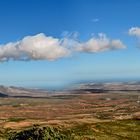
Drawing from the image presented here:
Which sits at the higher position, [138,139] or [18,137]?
[18,137]

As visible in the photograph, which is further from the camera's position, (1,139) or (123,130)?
(123,130)

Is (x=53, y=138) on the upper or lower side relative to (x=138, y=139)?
upper

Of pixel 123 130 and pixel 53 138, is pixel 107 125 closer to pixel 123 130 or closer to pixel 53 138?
pixel 123 130

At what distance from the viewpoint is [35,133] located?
212 ft

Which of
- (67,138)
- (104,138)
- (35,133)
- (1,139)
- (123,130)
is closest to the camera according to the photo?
(35,133)

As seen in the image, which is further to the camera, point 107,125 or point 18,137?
point 107,125

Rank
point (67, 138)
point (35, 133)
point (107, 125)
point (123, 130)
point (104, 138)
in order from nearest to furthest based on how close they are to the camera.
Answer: point (35, 133) → point (67, 138) → point (104, 138) → point (123, 130) → point (107, 125)

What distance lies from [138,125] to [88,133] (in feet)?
84.0

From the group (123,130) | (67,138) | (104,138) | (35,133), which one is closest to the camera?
(35,133)

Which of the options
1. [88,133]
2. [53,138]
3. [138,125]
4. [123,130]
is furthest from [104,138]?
[53,138]

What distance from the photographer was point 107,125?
124625mm

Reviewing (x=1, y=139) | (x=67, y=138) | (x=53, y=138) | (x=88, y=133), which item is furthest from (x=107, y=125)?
(x=53, y=138)

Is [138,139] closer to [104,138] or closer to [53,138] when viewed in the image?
[104,138]

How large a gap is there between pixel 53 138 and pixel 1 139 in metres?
31.5
